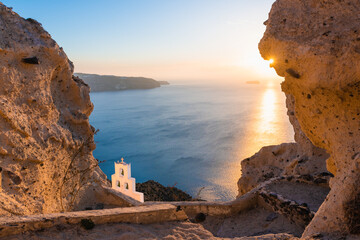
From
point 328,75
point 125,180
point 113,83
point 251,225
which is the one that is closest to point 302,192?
point 251,225

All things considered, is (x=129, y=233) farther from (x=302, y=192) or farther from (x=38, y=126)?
(x=302, y=192)

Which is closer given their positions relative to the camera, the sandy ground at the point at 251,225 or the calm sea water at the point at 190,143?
the sandy ground at the point at 251,225

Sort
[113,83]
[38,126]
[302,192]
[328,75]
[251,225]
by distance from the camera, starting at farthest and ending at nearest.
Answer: [113,83]
[302,192]
[251,225]
[38,126]
[328,75]

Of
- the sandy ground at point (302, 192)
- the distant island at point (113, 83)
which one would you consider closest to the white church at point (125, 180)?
the sandy ground at point (302, 192)

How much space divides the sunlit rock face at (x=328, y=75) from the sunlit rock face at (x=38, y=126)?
6821 mm

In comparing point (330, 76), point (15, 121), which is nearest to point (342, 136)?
point (330, 76)

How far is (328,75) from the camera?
5016mm

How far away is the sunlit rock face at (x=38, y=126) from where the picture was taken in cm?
693

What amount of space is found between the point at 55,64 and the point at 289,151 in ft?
36.6

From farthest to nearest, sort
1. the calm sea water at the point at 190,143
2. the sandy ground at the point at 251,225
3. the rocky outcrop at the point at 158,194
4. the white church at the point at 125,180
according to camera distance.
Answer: the calm sea water at the point at 190,143 < the rocky outcrop at the point at 158,194 < the white church at the point at 125,180 < the sandy ground at the point at 251,225

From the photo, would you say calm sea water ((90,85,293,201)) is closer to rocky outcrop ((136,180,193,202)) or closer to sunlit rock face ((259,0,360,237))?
rocky outcrop ((136,180,193,202))

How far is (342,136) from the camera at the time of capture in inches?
209

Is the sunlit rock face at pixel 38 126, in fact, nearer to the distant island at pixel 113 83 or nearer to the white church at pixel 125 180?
the white church at pixel 125 180

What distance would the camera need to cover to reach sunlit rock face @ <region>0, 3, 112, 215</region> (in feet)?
22.7
